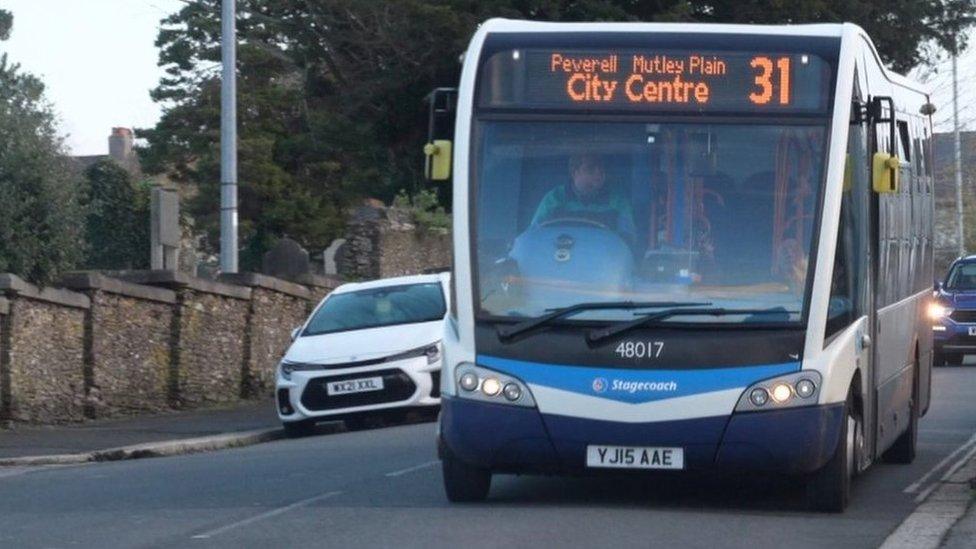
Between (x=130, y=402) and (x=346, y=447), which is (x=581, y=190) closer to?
(x=346, y=447)

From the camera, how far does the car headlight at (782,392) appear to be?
10672 millimetres

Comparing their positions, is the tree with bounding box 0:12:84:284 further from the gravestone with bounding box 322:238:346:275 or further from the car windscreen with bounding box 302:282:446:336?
the gravestone with bounding box 322:238:346:275

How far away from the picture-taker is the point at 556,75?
1144cm

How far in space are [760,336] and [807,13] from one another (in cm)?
2478

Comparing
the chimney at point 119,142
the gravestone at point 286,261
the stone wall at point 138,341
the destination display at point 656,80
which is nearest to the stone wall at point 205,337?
the stone wall at point 138,341

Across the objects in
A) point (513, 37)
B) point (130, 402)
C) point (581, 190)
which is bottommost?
point (130, 402)

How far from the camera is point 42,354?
20906mm

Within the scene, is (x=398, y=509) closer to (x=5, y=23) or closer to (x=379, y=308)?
(x=379, y=308)

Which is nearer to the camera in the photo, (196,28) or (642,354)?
(642,354)

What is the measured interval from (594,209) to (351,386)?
913cm

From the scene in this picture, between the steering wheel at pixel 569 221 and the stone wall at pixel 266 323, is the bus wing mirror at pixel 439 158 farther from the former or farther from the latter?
the stone wall at pixel 266 323

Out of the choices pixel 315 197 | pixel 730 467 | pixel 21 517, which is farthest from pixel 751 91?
pixel 315 197

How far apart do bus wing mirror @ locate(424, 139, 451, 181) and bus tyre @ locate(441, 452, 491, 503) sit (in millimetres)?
1658

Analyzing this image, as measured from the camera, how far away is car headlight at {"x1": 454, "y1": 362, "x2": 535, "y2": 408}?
428 inches
